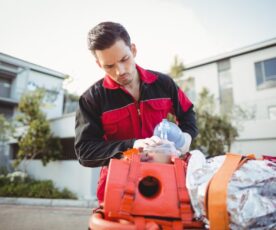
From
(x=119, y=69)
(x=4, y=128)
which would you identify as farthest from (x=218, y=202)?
(x=4, y=128)

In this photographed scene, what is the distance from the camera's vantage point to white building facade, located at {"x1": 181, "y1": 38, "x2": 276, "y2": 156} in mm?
12773

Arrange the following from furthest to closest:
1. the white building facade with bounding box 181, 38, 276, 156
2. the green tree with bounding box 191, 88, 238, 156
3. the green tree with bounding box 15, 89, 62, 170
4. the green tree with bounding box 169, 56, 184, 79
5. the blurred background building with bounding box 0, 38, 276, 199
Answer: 1. the white building facade with bounding box 181, 38, 276, 156
2. the green tree with bounding box 169, 56, 184, 79
3. the green tree with bounding box 15, 89, 62, 170
4. the blurred background building with bounding box 0, 38, 276, 199
5. the green tree with bounding box 191, 88, 238, 156

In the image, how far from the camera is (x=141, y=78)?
1749 mm

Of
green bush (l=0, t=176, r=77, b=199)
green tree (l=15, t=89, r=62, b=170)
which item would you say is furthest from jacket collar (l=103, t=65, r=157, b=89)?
green tree (l=15, t=89, r=62, b=170)

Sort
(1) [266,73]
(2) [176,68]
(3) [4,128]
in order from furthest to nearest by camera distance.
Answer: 1. (1) [266,73]
2. (3) [4,128]
3. (2) [176,68]

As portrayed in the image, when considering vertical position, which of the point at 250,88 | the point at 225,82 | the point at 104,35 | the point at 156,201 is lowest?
the point at 156,201

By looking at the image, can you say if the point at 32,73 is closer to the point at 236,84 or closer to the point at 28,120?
the point at 28,120

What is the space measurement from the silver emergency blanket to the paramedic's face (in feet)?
2.73

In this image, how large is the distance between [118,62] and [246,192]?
1078mm

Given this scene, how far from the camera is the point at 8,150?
15.7m

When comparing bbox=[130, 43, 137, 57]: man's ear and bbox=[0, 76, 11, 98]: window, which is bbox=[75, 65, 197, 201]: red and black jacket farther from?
bbox=[0, 76, 11, 98]: window

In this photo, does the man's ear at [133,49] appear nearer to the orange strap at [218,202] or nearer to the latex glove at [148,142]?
the latex glove at [148,142]

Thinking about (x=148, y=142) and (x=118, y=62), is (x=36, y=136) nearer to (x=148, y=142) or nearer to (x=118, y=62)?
(x=118, y=62)

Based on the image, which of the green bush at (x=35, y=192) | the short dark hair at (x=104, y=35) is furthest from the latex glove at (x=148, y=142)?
the green bush at (x=35, y=192)
